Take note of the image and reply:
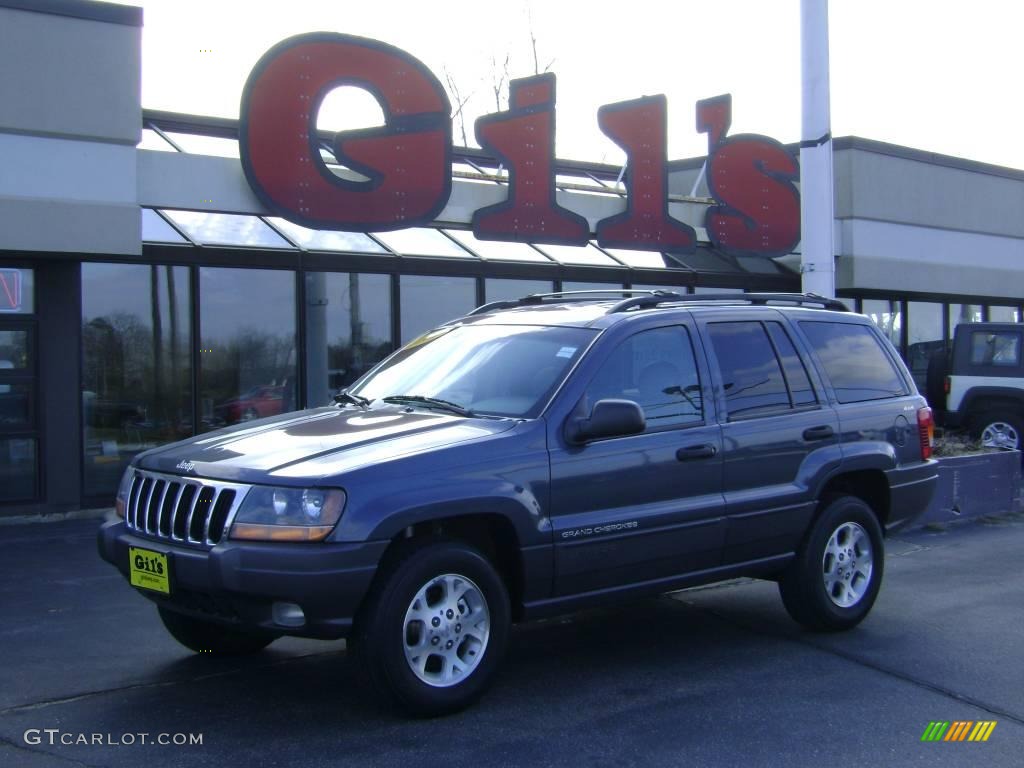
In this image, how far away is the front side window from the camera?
584 cm

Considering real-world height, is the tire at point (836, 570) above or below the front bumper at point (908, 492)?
below

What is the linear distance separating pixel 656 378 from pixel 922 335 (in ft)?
53.7

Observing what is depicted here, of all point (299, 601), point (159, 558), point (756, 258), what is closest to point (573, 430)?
point (299, 601)

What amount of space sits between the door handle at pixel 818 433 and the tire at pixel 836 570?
0.42 metres

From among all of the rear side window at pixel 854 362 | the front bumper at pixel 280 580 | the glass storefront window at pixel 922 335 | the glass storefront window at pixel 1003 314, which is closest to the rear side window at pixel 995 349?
the glass storefront window at pixel 922 335

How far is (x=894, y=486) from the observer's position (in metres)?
7.05

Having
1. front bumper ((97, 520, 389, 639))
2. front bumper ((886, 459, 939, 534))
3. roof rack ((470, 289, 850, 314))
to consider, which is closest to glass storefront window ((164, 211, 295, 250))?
roof rack ((470, 289, 850, 314))

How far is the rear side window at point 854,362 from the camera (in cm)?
695

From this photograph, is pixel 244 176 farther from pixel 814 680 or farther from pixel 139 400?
pixel 814 680

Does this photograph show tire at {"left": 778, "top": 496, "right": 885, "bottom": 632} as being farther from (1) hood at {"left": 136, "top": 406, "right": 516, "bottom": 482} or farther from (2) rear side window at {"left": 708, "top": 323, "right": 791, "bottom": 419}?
(1) hood at {"left": 136, "top": 406, "right": 516, "bottom": 482}

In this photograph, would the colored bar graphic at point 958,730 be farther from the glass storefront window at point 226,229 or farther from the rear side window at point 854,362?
the glass storefront window at point 226,229

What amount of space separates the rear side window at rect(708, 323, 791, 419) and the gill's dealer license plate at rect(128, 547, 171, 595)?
308 cm

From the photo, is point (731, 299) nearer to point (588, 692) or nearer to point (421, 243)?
point (588, 692)

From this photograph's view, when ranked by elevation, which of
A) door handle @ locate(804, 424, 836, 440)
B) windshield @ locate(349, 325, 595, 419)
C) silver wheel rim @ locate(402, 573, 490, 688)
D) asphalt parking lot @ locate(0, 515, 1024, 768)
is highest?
windshield @ locate(349, 325, 595, 419)
